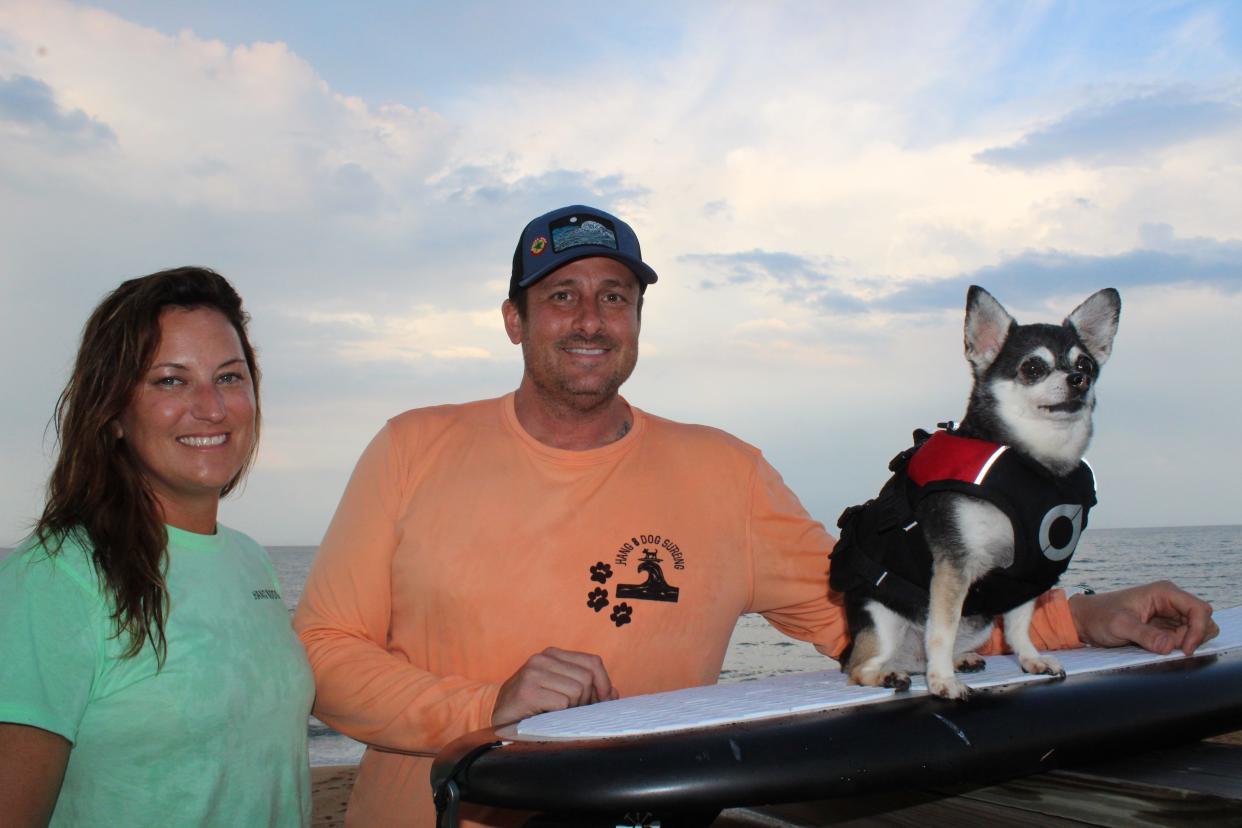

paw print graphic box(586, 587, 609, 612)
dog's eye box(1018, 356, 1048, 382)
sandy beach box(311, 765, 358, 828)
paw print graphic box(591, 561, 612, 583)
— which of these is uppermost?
dog's eye box(1018, 356, 1048, 382)

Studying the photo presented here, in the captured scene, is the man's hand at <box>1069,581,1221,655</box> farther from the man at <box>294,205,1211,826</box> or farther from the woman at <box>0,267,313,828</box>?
the woman at <box>0,267,313,828</box>

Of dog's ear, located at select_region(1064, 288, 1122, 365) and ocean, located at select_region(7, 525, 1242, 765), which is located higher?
dog's ear, located at select_region(1064, 288, 1122, 365)

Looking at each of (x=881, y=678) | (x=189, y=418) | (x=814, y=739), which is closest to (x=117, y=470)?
(x=189, y=418)

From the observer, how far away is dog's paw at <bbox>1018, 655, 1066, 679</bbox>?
96.1 inches

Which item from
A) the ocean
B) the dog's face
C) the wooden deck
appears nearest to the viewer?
the wooden deck

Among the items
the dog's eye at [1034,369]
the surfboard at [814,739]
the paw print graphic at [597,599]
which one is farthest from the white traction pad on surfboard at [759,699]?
the dog's eye at [1034,369]

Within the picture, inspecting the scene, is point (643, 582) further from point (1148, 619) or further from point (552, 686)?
point (1148, 619)

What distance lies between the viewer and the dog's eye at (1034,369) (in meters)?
2.58

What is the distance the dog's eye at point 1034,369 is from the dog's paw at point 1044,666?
0.73m

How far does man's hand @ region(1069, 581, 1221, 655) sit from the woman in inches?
89.4

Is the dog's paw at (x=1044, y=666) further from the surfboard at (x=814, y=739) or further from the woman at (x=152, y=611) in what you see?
the woman at (x=152, y=611)

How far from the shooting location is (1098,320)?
8.84 ft

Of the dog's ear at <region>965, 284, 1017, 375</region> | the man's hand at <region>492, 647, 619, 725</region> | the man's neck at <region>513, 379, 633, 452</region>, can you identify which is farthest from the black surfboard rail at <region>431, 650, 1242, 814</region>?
the man's neck at <region>513, 379, 633, 452</region>

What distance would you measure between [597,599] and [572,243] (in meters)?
1.17
